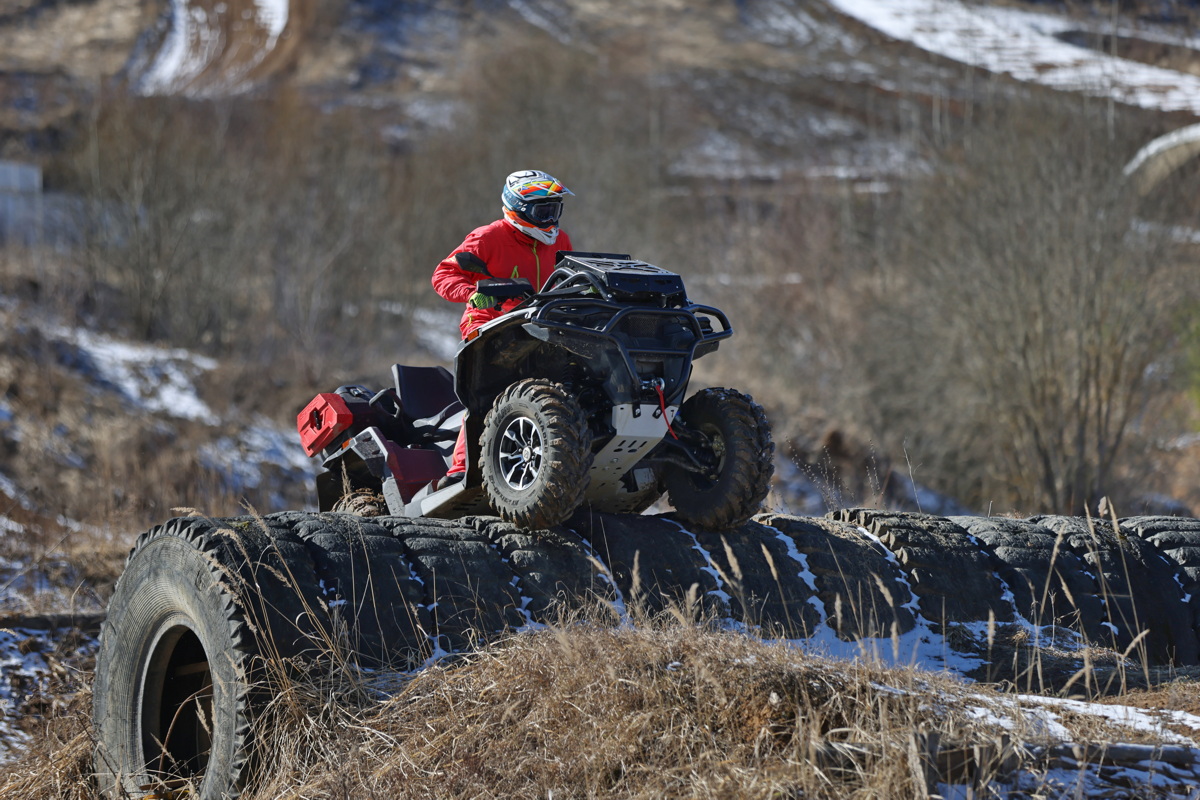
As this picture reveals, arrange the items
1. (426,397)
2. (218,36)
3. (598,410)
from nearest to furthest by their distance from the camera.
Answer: (598,410)
(426,397)
(218,36)

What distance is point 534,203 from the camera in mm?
5867

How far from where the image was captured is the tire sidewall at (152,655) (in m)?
4.39

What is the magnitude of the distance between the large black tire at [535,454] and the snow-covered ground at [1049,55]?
14306 millimetres

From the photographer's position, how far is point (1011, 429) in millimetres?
16594

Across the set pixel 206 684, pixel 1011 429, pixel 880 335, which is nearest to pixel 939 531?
pixel 206 684

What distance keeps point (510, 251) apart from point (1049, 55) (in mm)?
14439

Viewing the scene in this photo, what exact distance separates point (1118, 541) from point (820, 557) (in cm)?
164

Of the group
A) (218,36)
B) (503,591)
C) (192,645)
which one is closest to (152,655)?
(192,645)

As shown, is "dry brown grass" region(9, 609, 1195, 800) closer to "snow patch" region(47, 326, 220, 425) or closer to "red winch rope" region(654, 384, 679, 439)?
"red winch rope" region(654, 384, 679, 439)

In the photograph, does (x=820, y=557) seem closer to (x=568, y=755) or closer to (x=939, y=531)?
(x=939, y=531)

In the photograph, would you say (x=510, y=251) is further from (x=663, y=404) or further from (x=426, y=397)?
(x=663, y=404)

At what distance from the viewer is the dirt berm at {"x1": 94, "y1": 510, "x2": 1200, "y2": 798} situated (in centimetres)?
450

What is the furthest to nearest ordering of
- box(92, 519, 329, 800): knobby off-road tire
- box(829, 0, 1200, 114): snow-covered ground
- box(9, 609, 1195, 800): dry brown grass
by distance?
1. box(829, 0, 1200, 114): snow-covered ground
2. box(92, 519, 329, 800): knobby off-road tire
3. box(9, 609, 1195, 800): dry brown grass

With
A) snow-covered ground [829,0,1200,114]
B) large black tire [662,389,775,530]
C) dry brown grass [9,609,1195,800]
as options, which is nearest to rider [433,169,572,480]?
large black tire [662,389,775,530]
